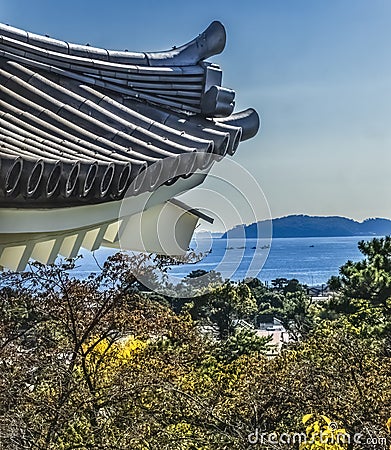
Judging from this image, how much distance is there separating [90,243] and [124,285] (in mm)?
3673

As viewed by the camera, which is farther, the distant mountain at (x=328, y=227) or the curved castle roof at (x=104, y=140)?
the distant mountain at (x=328, y=227)

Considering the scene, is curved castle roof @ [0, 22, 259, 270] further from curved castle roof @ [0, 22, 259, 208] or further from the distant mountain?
the distant mountain

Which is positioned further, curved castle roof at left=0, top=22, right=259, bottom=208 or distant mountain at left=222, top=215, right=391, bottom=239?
distant mountain at left=222, top=215, right=391, bottom=239

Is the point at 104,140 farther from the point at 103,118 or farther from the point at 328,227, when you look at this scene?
the point at 328,227

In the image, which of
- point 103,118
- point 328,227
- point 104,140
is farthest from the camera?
point 328,227

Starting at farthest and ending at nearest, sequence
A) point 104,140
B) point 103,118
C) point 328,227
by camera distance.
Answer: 1. point 328,227
2. point 103,118
3. point 104,140

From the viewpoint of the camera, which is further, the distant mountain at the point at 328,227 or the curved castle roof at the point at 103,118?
the distant mountain at the point at 328,227

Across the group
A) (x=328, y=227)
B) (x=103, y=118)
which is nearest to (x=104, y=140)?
(x=103, y=118)

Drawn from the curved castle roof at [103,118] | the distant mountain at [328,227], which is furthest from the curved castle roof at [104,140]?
the distant mountain at [328,227]

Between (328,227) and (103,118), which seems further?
(328,227)

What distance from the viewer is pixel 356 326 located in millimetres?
7754

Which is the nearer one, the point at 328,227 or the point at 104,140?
the point at 104,140

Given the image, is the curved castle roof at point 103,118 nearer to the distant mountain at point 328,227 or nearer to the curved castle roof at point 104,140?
the curved castle roof at point 104,140

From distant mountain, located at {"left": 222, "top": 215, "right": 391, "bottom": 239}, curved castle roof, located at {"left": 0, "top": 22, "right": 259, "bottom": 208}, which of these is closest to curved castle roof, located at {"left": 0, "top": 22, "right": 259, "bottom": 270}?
curved castle roof, located at {"left": 0, "top": 22, "right": 259, "bottom": 208}
